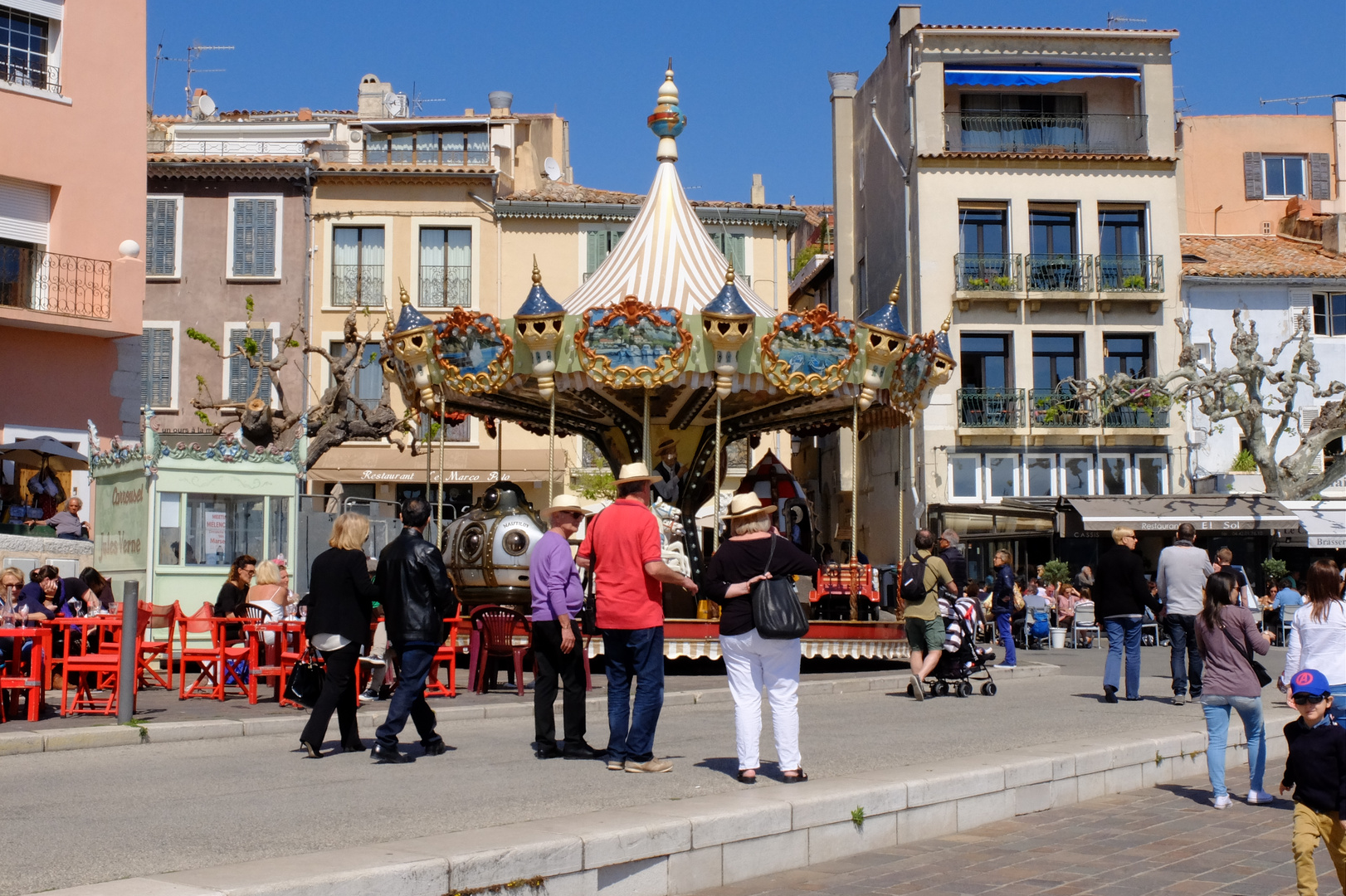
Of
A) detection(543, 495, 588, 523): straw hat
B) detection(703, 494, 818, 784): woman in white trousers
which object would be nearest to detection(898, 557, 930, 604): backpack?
detection(543, 495, 588, 523): straw hat

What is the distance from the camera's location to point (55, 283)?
22656 mm

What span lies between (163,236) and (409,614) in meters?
29.9

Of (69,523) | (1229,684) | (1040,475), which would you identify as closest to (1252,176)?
(1040,475)

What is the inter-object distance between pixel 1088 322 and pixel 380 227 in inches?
688

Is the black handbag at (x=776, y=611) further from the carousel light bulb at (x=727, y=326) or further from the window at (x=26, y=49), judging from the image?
the window at (x=26, y=49)

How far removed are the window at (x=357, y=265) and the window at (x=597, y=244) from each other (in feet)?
17.2

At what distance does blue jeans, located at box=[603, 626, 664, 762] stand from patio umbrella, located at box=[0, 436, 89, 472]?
587 inches

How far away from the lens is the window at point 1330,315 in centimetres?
3494

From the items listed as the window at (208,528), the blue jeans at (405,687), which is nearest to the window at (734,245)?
the window at (208,528)

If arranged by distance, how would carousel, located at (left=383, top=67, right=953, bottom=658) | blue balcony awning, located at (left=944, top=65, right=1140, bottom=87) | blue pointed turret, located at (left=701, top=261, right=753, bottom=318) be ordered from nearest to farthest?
blue pointed turret, located at (left=701, top=261, right=753, bottom=318)
carousel, located at (left=383, top=67, right=953, bottom=658)
blue balcony awning, located at (left=944, top=65, right=1140, bottom=87)

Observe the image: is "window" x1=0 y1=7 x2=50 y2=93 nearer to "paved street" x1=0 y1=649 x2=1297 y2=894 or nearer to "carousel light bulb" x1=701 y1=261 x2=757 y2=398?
"carousel light bulb" x1=701 y1=261 x2=757 y2=398

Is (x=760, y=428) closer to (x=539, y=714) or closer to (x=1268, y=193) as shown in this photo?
(x=539, y=714)

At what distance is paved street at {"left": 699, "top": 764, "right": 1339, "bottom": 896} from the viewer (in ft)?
21.3

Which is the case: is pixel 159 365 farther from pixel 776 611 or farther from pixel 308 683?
pixel 776 611
